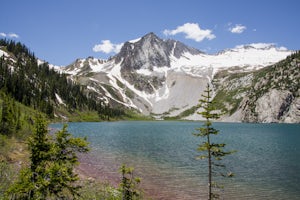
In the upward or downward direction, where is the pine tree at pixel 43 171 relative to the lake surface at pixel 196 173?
upward

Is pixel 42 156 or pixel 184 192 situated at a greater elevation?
pixel 42 156

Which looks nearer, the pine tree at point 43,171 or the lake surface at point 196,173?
the pine tree at point 43,171

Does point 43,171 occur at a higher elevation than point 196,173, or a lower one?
higher

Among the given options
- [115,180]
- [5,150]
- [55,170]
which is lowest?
[115,180]

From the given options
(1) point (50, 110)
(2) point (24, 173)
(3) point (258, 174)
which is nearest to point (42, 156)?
(2) point (24, 173)

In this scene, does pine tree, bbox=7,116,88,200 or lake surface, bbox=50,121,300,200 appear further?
lake surface, bbox=50,121,300,200

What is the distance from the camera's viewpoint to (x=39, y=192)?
15281 millimetres

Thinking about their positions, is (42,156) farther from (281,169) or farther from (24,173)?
(281,169)

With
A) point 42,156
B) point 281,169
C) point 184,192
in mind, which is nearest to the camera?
point 42,156

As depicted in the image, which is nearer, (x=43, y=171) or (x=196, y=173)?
(x=43, y=171)

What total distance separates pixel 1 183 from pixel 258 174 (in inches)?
1420

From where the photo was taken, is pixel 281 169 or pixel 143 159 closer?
pixel 281 169

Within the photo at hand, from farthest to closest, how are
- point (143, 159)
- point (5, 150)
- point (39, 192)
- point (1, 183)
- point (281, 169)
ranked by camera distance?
point (143, 159) < point (281, 169) < point (5, 150) < point (1, 183) < point (39, 192)

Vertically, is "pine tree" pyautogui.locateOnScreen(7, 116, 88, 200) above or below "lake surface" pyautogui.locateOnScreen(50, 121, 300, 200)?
above
